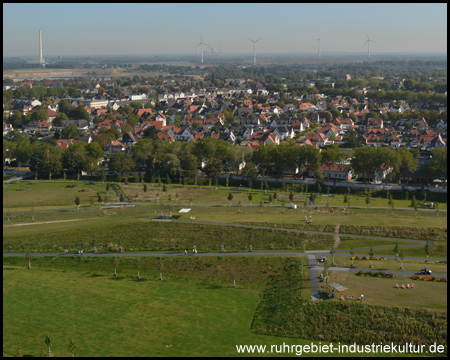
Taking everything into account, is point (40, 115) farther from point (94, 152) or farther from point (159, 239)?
point (159, 239)

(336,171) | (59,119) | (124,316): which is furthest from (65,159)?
(124,316)

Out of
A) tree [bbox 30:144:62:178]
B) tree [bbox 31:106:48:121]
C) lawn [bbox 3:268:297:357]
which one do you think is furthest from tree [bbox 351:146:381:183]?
tree [bbox 31:106:48:121]

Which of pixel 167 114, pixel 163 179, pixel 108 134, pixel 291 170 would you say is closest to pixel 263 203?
pixel 291 170

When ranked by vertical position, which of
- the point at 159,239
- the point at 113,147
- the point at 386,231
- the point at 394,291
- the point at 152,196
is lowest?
the point at 159,239

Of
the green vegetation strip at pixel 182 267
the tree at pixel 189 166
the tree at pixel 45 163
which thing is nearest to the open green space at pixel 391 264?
the green vegetation strip at pixel 182 267

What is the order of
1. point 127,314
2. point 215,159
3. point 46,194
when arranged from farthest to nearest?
point 215,159 → point 46,194 → point 127,314

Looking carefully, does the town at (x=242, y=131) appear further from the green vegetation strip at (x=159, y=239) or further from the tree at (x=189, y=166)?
the green vegetation strip at (x=159, y=239)

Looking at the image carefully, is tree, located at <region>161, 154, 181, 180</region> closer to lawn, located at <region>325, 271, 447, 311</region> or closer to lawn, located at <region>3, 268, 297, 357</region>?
lawn, located at <region>3, 268, 297, 357</region>

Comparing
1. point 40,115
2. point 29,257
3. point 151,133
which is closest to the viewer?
point 29,257

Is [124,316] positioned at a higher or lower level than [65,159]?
lower
